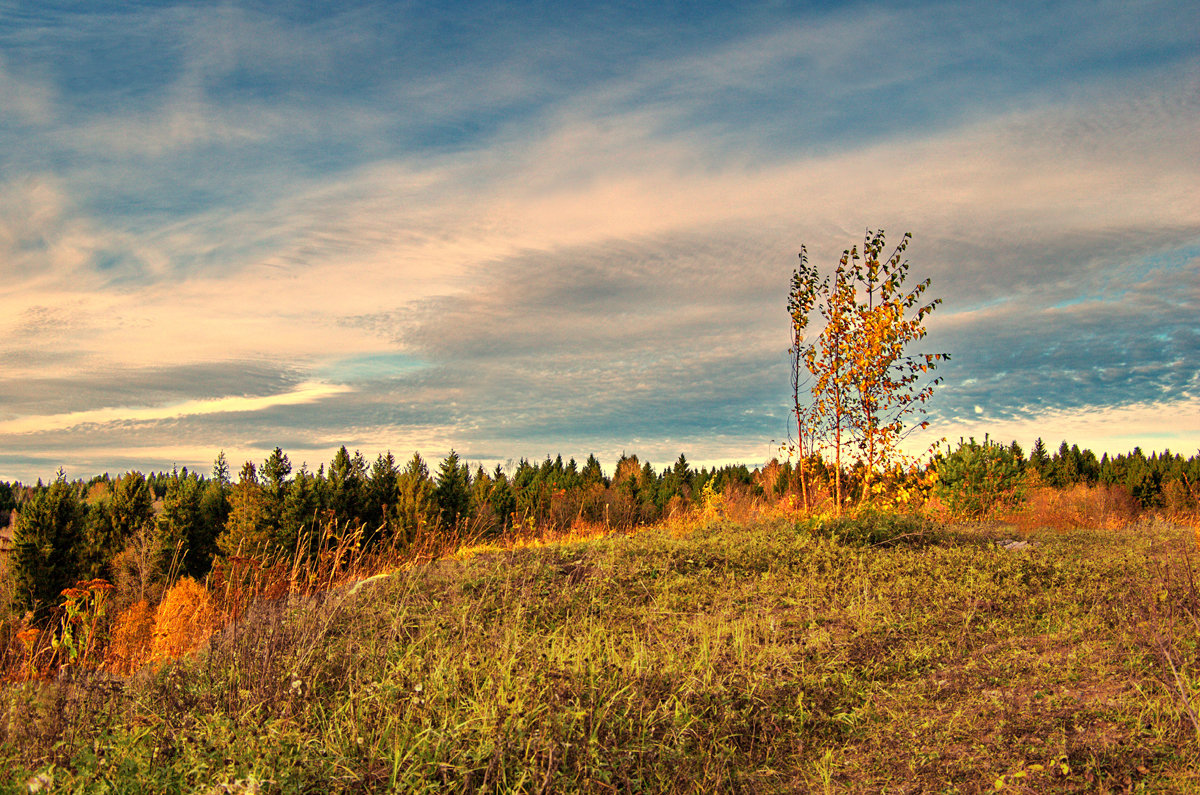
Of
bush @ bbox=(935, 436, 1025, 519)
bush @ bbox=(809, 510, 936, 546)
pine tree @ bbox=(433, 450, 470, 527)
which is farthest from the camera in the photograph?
pine tree @ bbox=(433, 450, 470, 527)

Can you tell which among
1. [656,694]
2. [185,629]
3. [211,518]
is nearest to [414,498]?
[211,518]

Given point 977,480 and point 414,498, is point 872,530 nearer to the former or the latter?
point 977,480

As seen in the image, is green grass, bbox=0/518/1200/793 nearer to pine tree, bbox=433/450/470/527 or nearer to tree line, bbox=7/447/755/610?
tree line, bbox=7/447/755/610

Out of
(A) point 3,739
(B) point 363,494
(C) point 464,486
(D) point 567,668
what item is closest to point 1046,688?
(D) point 567,668

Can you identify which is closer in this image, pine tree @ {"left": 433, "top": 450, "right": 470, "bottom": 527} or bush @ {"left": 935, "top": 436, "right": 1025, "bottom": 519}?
bush @ {"left": 935, "top": 436, "right": 1025, "bottom": 519}

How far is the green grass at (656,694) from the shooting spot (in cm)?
324

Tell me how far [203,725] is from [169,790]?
562mm

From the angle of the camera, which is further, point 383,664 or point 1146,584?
point 1146,584

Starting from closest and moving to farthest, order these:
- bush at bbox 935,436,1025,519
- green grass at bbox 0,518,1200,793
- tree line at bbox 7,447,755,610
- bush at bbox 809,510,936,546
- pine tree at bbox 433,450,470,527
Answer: green grass at bbox 0,518,1200,793
bush at bbox 809,510,936,546
bush at bbox 935,436,1025,519
tree line at bbox 7,447,755,610
pine tree at bbox 433,450,470,527

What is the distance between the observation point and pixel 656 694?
13.3ft

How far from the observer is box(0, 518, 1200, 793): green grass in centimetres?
324

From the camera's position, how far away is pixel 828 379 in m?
10.4

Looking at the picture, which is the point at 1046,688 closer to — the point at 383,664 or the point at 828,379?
the point at 383,664

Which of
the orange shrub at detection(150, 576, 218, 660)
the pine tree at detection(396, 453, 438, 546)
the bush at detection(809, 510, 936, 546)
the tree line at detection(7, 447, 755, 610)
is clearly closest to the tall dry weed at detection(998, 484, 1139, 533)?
the bush at detection(809, 510, 936, 546)
